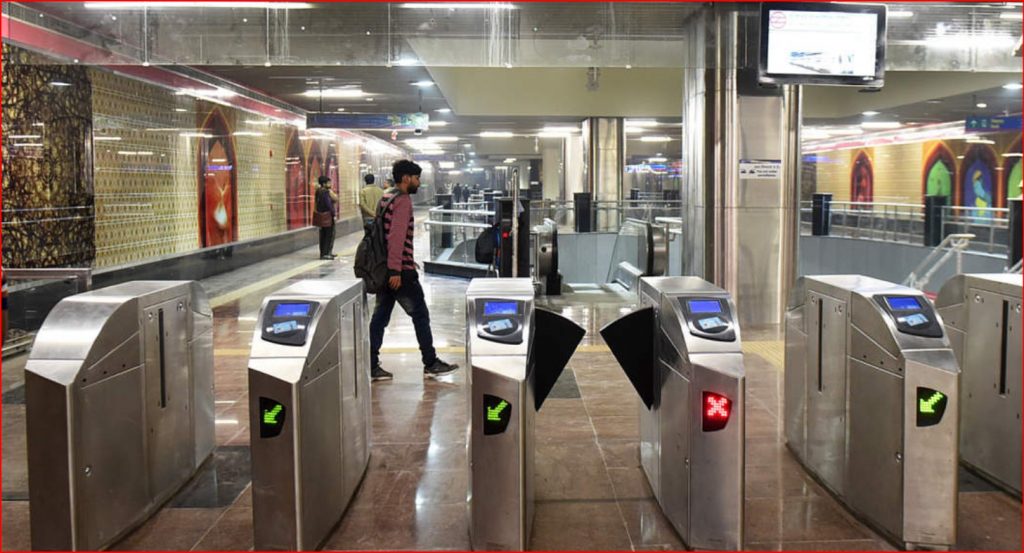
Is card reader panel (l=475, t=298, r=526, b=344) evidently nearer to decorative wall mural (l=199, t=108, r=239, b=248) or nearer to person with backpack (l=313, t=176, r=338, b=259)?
decorative wall mural (l=199, t=108, r=239, b=248)

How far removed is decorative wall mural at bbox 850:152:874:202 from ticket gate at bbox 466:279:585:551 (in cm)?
2406

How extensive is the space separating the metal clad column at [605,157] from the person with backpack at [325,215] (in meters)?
5.57

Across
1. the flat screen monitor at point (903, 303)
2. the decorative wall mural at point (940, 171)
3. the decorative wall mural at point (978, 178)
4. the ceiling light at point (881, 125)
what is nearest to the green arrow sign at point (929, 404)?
the flat screen monitor at point (903, 303)

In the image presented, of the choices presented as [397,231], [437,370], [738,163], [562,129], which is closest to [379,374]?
[437,370]

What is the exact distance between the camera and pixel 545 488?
387 centimetres

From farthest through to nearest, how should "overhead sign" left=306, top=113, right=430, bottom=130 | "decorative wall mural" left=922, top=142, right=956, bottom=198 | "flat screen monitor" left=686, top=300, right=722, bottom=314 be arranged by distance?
"decorative wall mural" left=922, top=142, right=956, bottom=198 < "overhead sign" left=306, top=113, right=430, bottom=130 < "flat screen monitor" left=686, top=300, right=722, bottom=314

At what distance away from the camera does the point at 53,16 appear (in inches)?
325

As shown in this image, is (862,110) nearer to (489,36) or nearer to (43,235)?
(489,36)

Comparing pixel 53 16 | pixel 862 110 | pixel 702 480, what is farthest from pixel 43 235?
pixel 862 110

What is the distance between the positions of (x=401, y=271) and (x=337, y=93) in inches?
409

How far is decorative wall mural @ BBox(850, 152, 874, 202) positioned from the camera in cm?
2475

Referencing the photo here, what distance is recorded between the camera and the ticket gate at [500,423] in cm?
305

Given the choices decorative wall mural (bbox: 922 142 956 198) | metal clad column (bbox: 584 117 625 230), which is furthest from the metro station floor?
decorative wall mural (bbox: 922 142 956 198)

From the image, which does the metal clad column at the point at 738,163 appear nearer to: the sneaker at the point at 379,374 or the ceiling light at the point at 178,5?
Result: the sneaker at the point at 379,374
